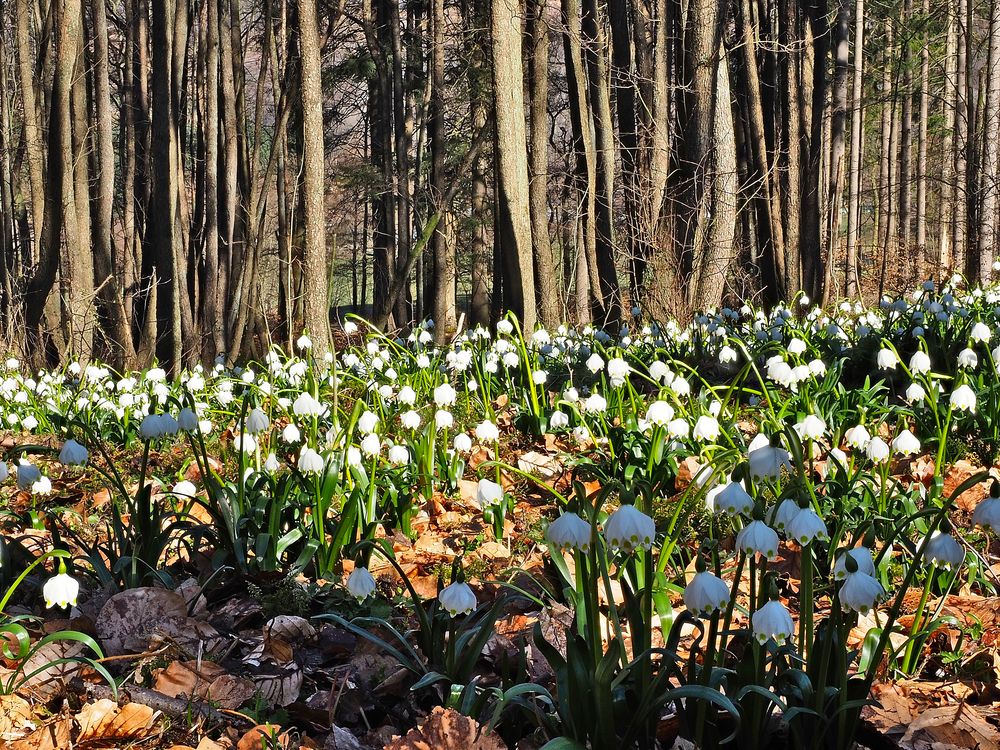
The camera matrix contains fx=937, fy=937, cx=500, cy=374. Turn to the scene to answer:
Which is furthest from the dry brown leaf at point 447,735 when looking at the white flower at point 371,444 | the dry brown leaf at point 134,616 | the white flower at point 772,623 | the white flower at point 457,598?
the white flower at point 371,444

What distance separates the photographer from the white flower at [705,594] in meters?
1.78

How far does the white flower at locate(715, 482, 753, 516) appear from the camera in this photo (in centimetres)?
190

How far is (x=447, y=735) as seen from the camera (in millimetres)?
1822

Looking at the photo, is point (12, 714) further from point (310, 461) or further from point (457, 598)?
point (310, 461)

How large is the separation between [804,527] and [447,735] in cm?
80

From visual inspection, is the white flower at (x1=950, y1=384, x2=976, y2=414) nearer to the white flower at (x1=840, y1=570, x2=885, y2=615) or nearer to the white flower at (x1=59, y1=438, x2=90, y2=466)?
the white flower at (x1=840, y1=570, x2=885, y2=615)

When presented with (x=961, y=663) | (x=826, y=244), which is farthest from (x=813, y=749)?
(x=826, y=244)

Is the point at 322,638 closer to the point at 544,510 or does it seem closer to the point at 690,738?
the point at 690,738

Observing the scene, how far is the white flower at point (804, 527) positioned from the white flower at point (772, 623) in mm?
130

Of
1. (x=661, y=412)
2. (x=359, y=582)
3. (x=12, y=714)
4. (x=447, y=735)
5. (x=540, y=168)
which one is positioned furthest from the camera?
(x=540, y=168)

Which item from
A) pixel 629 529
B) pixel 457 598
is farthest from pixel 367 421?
pixel 629 529

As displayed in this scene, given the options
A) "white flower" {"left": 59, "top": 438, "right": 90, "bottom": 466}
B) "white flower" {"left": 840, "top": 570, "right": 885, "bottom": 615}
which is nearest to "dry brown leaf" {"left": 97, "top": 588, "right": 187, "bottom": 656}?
"white flower" {"left": 59, "top": 438, "right": 90, "bottom": 466}

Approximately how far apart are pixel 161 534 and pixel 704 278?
6.99m

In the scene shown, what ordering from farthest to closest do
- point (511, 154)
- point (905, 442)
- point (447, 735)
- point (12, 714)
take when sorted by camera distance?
point (511, 154) → point (905, 442) → point (12, 714) → point (447, 735)
